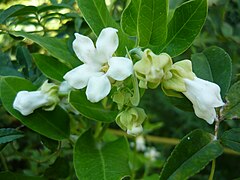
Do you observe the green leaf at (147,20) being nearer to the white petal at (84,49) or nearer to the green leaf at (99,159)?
the white petal at (84,49)

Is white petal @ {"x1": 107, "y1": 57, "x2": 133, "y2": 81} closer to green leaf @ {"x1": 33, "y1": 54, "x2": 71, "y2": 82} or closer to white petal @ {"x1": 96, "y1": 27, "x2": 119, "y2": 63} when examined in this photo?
white petal @ {"x1": 96, "y1": 27, "x2": 119, "y2": 63}

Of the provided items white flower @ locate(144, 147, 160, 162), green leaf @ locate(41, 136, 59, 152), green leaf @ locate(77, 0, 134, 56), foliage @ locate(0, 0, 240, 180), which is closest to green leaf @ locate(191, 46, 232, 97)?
foliage @ locate(0, 0, 240, 180)

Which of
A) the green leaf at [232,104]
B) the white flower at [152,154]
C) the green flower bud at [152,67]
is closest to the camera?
the green flower bud at [152,67]

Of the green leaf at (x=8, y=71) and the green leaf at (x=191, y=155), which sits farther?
the green leaf at (x=8, y=71)

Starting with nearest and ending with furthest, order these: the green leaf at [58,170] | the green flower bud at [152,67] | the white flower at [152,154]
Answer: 1. the green flower bud at [152,67]
2. the green leaf at [58,170]
3. the white flower at [152,154]

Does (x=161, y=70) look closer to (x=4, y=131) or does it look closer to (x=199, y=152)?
(x=199, y=152)

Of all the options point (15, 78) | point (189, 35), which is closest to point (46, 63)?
point (15, 78)

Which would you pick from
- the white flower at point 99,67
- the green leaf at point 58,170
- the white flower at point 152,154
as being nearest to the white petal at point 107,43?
the white flower at point 99,67

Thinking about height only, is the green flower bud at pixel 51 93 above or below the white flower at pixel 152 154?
above
